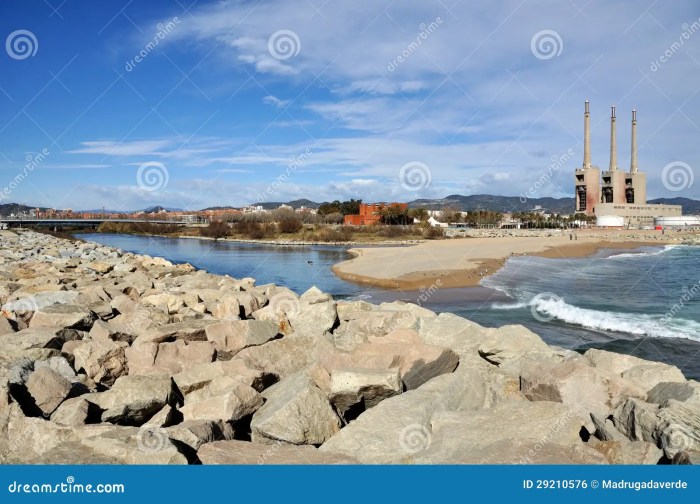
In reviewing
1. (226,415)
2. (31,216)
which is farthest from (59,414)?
(31,216)

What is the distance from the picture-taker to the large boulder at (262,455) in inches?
173

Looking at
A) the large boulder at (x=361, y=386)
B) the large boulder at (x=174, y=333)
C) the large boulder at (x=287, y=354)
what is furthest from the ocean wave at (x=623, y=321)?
the large boulder at (x=174, y=333)

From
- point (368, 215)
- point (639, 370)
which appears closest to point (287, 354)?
point (639, 370)

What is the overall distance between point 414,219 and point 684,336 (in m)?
102

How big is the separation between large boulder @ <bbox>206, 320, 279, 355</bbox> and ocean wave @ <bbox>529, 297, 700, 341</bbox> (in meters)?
11.3

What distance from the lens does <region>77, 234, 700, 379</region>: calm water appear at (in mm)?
13578

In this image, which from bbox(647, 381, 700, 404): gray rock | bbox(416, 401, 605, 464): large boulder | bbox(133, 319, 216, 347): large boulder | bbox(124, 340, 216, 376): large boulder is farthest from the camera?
bbox(133, 319, 216, 347): large boulder

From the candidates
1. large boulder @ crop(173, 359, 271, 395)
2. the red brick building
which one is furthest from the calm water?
the red brick building

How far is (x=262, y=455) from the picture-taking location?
453 centimetres

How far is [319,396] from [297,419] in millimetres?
360

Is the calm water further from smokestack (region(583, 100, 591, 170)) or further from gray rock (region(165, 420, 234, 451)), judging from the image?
smokestack (region(583, 100, 591, 170))

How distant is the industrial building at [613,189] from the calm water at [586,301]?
8665 cm

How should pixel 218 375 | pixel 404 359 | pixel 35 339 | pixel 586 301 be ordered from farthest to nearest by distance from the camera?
1. pixel 586 301
2. pixel 35 339
3. pixel 404 359
4. pixel 218 375

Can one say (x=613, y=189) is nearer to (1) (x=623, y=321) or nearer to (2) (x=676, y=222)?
(2) (x=676, y=222)
